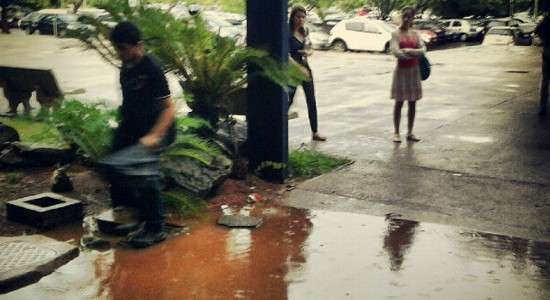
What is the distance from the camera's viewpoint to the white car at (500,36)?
1419 inches

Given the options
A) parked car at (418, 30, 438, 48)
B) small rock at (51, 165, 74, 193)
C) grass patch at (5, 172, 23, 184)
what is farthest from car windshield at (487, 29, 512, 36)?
small rock at (51, 165, 74, 193)

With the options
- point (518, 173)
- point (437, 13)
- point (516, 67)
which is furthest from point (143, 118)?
point (437, 13)

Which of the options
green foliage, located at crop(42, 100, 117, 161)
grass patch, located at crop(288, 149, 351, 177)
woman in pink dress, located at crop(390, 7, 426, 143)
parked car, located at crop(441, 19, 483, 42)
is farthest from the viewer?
parked car, located at crop(441, 19, 483, 42)

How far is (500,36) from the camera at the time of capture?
3641cm

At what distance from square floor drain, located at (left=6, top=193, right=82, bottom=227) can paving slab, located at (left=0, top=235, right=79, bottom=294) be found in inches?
13.6

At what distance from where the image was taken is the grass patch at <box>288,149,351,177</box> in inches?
302

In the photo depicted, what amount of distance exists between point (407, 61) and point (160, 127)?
15.6 feet

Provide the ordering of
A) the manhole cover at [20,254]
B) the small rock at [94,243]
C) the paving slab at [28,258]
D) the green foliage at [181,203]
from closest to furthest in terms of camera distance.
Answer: the paving slab at [28,258], the manhole cover at [20,254], the small rock at [94,243], the green foliage at [181,203]

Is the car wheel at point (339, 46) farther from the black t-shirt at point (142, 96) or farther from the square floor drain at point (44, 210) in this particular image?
the black t-shirt at point (142, 96)

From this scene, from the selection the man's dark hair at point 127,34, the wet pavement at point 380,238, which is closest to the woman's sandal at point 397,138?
the wet pavement at point 380,238

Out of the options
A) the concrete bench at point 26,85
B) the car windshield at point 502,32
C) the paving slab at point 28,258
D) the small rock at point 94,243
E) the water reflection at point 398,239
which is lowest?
the car windshield at point 502,32

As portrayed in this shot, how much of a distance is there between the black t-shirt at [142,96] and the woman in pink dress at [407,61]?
4273mm

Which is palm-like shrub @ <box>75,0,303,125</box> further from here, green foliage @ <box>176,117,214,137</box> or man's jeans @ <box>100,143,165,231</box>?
man's jeans @ <box>100,143,165,231</box>

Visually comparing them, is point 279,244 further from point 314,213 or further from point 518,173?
point 518,173
